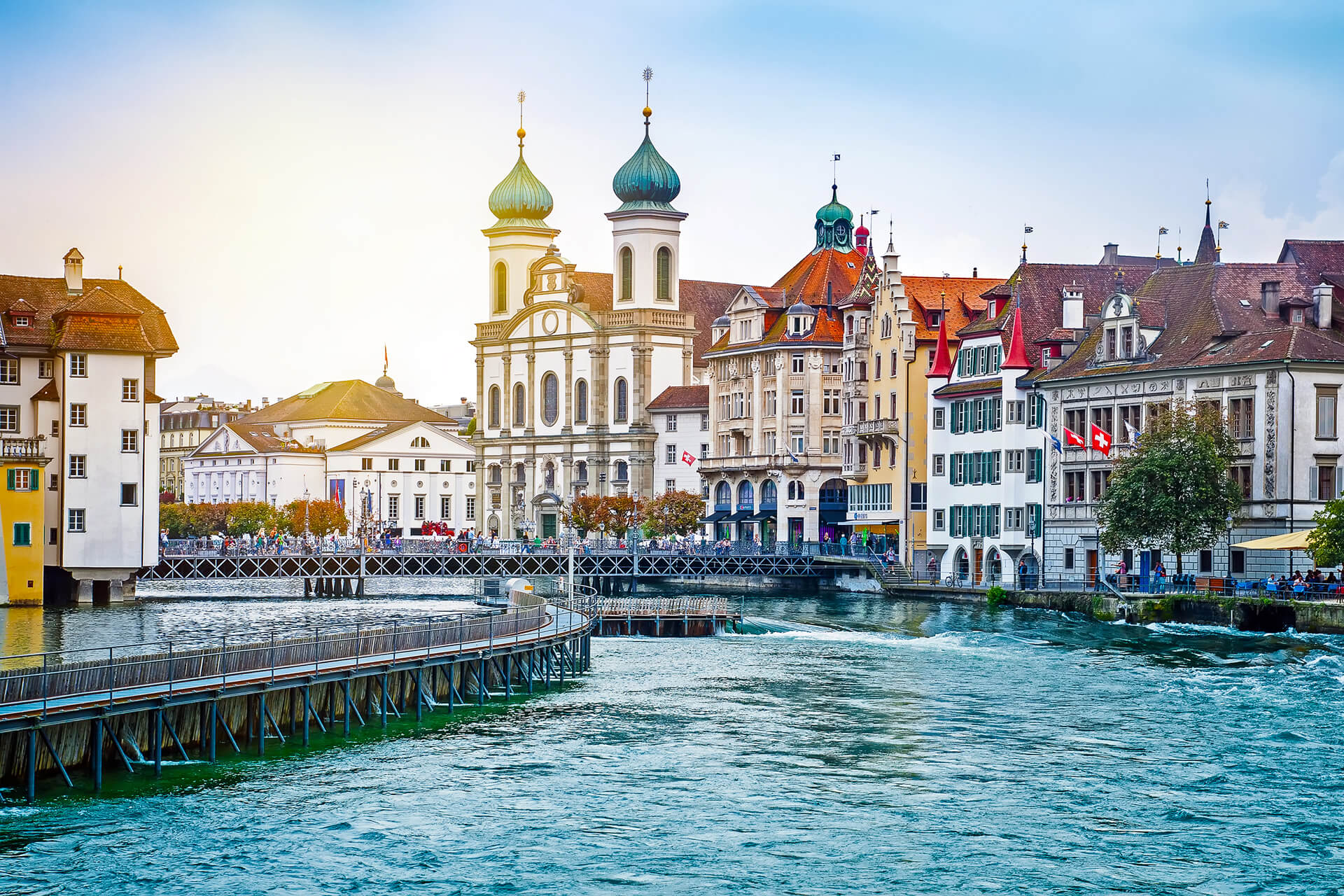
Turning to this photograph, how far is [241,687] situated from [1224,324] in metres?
55.9

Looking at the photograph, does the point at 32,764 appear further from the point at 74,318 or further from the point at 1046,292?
the point at 1046,292

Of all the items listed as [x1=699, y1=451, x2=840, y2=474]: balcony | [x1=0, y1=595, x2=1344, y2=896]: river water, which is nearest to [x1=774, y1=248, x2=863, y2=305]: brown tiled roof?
[x1=699, y1=451, x2=840, y2=474]: balcony

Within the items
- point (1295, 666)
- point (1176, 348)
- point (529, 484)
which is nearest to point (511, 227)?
point (529, 484)

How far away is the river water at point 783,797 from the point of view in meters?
35.9

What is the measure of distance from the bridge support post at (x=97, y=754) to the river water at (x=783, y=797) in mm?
598

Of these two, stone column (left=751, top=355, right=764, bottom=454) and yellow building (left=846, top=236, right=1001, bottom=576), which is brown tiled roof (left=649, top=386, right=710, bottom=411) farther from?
yellow building (left=846, top=236, right=1001, bottom=576)

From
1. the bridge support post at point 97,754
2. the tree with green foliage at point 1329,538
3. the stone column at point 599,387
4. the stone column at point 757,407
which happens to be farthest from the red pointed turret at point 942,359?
the bridge support post at point 97,754

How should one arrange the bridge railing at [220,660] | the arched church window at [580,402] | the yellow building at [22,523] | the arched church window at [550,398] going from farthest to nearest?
the arched church window at [550,398] → the arched church window at [580,402] → the yellow building at [22,523] → the bridge railing at [220,660]

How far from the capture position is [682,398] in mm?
153625

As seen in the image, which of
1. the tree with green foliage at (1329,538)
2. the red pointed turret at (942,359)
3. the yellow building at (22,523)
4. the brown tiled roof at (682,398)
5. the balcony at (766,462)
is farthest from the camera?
the brown tiled roof at (682,398)

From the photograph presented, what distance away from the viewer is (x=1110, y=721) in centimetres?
5391

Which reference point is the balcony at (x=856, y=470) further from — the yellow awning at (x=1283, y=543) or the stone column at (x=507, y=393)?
the stone column at (x=507, y=393)

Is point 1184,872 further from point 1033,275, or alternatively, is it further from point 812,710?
point 1033,275

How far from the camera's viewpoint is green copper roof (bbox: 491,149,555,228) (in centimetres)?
17050
